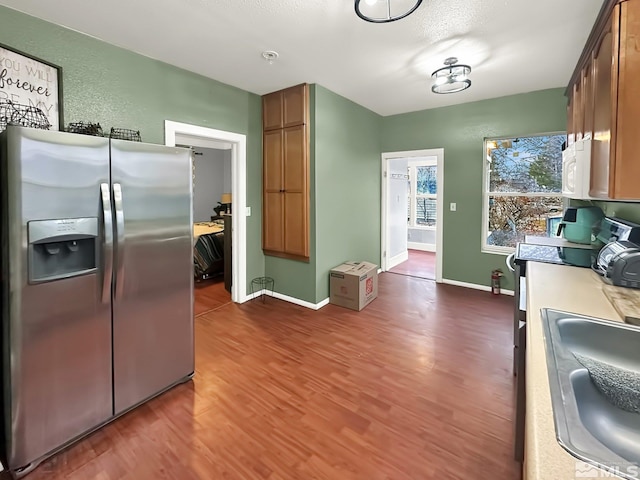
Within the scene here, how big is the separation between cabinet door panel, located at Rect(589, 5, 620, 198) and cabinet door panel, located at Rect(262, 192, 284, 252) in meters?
2.97

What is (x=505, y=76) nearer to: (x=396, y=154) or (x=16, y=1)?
(x=396, y=154)

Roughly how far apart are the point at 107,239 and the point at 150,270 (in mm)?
338

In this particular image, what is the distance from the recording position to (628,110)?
1.23 metres

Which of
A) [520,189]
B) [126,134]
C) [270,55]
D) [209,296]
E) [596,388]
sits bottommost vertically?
[209,296]

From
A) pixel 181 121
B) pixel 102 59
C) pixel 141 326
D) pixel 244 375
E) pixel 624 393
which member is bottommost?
pixel 244 375

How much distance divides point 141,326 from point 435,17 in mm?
2956

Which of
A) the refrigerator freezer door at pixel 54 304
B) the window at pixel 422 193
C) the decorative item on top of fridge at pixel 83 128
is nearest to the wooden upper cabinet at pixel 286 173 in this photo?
the decorative item on top of fridge at pixel 83 128

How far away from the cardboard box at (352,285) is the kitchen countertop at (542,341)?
6.15 feet

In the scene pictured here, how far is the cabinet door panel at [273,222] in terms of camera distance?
394 centimetres

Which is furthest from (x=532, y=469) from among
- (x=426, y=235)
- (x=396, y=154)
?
(x=426, y=235)

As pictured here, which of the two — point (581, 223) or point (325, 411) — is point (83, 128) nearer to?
point (325, 411)

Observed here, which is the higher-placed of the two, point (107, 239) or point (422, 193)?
point (422, 193)

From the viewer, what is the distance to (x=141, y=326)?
2006 millimetres

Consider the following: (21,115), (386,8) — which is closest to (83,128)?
(21,115)
